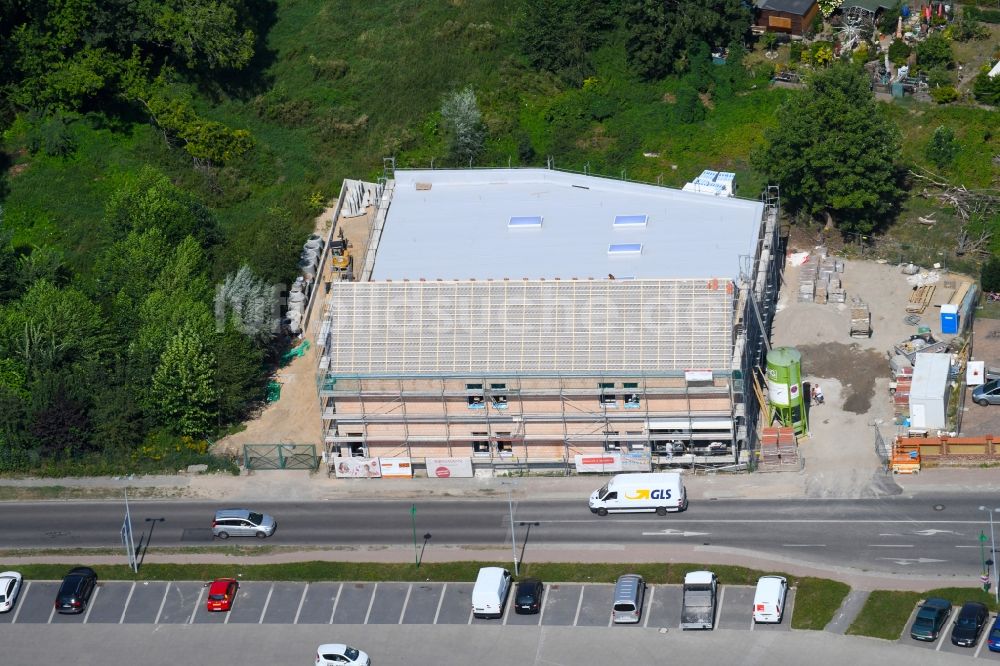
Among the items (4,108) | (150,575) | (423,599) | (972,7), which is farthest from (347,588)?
(972,7)

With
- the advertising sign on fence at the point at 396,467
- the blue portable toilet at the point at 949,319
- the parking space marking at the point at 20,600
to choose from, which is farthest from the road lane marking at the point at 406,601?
the blue portable toilet at the point at 949,319

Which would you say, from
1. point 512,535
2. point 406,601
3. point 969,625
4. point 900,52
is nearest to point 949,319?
point 900,52

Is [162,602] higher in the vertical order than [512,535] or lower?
lower

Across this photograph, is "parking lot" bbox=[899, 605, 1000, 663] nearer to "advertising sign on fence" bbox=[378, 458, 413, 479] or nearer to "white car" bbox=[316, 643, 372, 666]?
"white car" bbox=[316, 643, 372, 666]

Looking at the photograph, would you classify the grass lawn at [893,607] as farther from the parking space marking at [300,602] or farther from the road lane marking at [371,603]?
the parking space marking at [300,602]

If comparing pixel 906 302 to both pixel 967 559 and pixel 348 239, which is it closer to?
pixel 967 559

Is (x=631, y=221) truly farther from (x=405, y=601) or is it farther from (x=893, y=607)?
(x=893, y=607)
